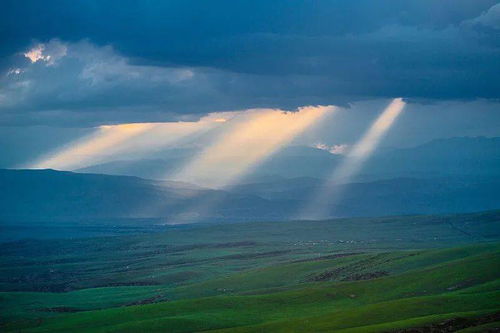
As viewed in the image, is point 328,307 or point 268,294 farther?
point 268,294

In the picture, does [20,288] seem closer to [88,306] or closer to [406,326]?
[88,306]

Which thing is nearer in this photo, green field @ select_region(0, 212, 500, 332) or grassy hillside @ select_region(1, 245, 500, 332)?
grassy hillside @ select_region(1, 245, 500, 332)

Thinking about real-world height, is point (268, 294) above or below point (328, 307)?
above

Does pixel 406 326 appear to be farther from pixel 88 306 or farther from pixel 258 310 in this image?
pixel 88 306

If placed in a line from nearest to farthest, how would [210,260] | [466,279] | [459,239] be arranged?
1. [466,279]
2. [210,260]
3. [459,239]

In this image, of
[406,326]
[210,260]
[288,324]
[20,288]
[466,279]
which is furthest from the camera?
[210,260]

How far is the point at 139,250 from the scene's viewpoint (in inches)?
7638

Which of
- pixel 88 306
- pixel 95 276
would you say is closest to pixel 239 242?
pixel 95 276

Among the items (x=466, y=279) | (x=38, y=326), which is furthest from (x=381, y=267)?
(x=38, y=326)

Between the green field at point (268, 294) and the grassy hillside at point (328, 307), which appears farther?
the green field at point (268, 294)

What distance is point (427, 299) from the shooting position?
56688 millimetres

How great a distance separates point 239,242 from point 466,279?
12934 centimetres

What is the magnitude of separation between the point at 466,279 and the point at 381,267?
21.6 meters

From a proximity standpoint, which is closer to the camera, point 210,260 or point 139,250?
point 210,260
